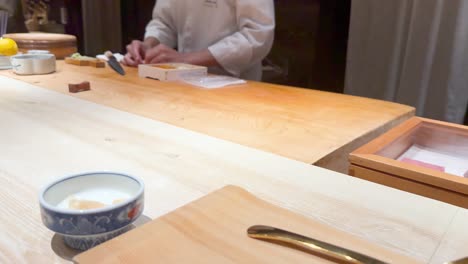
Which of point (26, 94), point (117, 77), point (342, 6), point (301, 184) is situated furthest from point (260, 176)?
point (342, 6)

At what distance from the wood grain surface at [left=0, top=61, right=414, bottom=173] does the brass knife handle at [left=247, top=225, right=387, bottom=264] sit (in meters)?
0.29

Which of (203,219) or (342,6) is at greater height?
(342,6)

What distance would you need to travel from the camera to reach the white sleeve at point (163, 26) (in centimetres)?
200

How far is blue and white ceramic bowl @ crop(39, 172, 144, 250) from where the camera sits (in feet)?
1.39

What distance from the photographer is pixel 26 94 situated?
44.5 inches

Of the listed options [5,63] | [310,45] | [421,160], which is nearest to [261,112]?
[421,160]

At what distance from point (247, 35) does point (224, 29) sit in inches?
6.0

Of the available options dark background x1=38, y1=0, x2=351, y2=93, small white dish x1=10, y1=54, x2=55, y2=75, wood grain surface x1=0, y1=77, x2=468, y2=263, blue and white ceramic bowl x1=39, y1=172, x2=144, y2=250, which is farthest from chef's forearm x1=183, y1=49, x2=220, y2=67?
blue and white ceramic bowl x1=39, y1=172, x2=144, y2=250

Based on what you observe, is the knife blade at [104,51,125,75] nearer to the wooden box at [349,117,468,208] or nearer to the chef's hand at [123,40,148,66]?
the chef's hand at [123,40,148,66]

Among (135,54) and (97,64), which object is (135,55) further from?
(97,64)

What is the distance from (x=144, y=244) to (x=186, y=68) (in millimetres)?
1081

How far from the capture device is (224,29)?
1.82 m

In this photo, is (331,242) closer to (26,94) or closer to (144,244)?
(144,244)

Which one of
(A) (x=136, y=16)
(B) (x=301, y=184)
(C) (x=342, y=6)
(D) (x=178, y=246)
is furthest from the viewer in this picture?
(A) (x=136, y=16)
